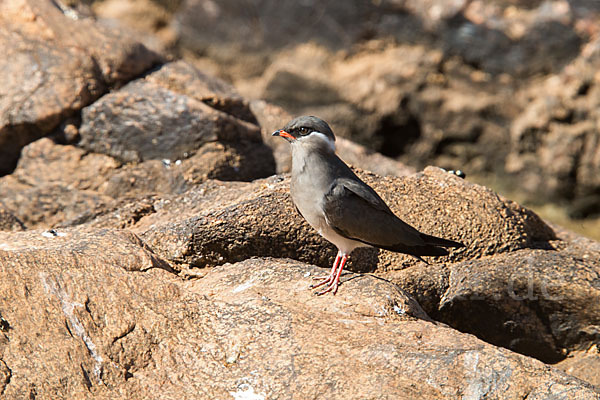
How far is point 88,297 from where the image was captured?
14.1 feet

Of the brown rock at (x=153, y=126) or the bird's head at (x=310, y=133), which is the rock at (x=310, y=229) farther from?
the brown rock at (x=153, y=126)

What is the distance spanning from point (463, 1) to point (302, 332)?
29.0ft

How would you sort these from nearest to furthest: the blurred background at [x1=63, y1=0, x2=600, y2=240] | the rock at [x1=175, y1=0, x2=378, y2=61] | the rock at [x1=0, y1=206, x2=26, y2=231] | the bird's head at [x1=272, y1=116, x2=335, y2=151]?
the bird's head at [x1=272, y1=116, x2=335, y2=151] → the rock at [x1=0, y1=206, x2=26, y2=231] → the blurred background at [x1=63, y1=0, x2=600, y2=240] → the rock at [x1=175, y1=0, x2=378, y2=61]

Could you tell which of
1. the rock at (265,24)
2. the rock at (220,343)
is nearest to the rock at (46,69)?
the rock at (220,343)

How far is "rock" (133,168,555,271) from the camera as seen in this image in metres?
5.41

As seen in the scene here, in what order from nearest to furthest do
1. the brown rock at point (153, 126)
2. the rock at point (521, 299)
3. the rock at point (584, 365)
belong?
the rock at point (584, 365) → the rock at point (521, 299) → the brown rock at point (153, 126)

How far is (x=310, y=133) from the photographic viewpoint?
502 cm

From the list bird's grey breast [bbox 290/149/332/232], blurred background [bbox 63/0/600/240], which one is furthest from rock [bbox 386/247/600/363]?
blurred background [bbox 63/0/600/240]

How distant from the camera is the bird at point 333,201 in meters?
4.90

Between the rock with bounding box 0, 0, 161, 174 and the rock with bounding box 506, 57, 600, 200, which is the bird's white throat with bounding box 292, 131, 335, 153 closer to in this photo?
the rock with bounding box 0, 0, 161, 174

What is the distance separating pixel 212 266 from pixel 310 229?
2.72ft

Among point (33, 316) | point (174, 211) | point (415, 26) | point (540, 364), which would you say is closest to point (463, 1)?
point (415, 26)

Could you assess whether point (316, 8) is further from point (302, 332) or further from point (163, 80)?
point (302, 332)

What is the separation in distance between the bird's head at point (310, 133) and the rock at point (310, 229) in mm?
704
